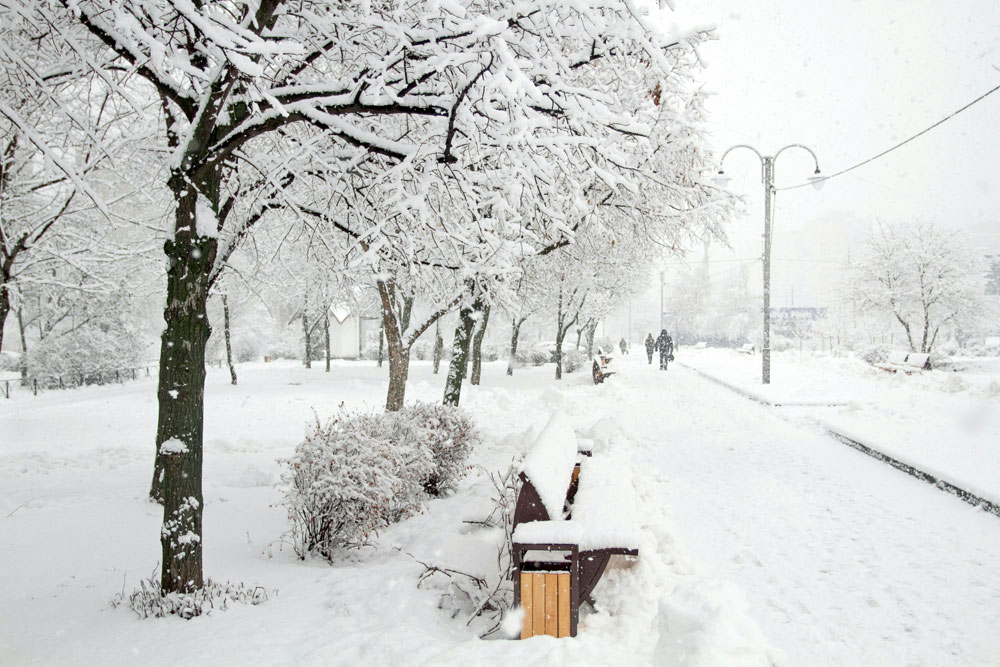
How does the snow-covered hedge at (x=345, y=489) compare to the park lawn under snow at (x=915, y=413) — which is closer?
the snow-covered hedge at (x=345, y=489)

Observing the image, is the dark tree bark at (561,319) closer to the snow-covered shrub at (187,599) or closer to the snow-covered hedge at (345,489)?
the snow-covered hedge at (345,489)

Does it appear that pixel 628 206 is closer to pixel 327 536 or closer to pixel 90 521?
Answer: pixel 327 536

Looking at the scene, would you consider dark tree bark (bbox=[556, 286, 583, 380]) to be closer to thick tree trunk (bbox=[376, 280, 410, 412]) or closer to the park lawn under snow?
the park lawn under snow

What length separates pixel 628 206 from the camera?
9469mm

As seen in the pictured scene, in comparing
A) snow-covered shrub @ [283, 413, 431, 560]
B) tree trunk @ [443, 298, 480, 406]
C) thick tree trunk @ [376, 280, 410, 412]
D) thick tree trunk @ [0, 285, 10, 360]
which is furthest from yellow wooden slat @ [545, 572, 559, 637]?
thick tree trunk @ [0, 285, 10, 360]

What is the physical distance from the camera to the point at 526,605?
3357 mm

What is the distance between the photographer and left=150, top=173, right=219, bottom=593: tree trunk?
3.90 m

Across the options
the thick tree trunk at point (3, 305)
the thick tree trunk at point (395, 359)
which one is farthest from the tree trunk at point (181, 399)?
the thick tree trunk at point (3, 305)

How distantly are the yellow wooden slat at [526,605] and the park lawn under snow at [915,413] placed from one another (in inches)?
225

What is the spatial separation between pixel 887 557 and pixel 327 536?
16.3 ft

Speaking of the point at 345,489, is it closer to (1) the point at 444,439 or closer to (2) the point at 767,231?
(1) the point at 444,439

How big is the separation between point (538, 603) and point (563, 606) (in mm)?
158

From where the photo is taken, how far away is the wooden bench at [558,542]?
3.37 m

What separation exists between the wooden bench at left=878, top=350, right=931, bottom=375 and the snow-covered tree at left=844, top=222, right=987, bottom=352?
12066 millimetres
